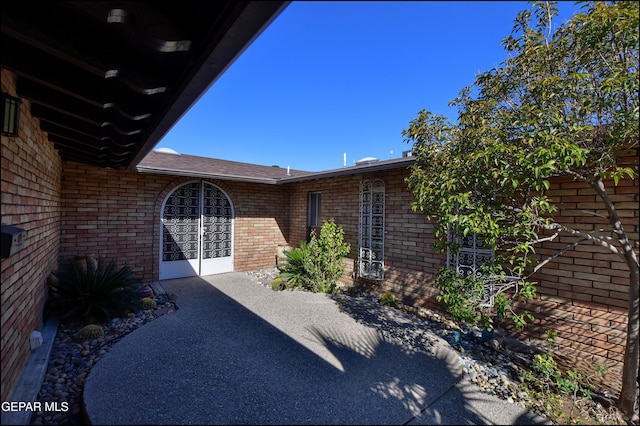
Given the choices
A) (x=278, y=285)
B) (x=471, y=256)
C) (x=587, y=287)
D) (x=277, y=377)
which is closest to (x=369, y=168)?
(x=471, y=256)

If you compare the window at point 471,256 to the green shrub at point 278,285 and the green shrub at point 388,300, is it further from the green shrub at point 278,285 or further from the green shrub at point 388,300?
the green shrub at point 278,285

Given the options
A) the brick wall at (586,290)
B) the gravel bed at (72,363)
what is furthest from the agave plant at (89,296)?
the brick wall at (586,290)

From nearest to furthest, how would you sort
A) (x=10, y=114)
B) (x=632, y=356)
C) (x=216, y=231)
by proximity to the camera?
(x=10, y=114) < (x=632, y=356) < (x=216, y=231)

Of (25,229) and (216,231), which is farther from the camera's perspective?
(216,231)

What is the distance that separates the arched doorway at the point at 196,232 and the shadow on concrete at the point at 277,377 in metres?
2.99

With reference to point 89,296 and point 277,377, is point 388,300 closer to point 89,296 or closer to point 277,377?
point 277,377

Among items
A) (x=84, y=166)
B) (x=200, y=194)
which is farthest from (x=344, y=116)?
(x=84, y=166)

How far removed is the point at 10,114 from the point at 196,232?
5.66 metres

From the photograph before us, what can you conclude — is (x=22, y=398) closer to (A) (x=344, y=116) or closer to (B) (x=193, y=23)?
(B) (x=193, y=23)

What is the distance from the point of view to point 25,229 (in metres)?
2.96

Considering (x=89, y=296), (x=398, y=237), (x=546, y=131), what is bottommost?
(x=89, y=296)

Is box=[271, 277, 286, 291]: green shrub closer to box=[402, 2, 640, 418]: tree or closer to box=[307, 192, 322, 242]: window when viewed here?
box=[307, 192, 322, 242]: window

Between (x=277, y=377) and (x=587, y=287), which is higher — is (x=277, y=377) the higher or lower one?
the lower one

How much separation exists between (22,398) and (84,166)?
5.11 m
